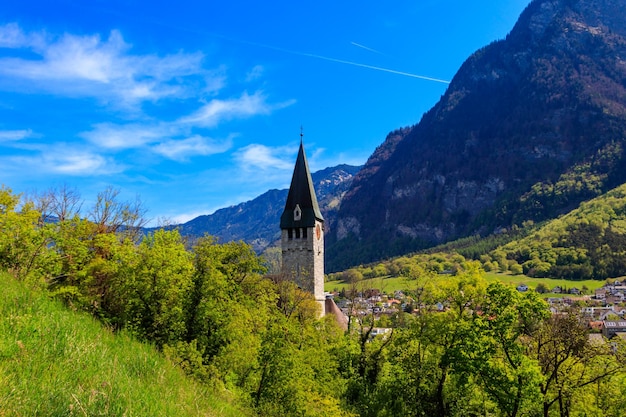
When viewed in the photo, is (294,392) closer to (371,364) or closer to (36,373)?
(371,364)

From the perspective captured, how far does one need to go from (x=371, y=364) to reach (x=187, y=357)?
13.5 meters

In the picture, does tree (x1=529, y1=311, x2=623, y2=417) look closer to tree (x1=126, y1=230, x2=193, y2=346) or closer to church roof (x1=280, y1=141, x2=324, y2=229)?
tree (x1=126, y1=230, x2=193, y2=346)

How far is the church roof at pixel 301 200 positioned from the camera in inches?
1818

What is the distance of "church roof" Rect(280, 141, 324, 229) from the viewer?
4619 cm

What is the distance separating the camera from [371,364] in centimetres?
2633

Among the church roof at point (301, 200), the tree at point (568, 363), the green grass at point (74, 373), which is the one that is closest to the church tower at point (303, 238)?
the church roof at point (301, 200)

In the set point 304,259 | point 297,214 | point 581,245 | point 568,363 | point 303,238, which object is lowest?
point 568,363

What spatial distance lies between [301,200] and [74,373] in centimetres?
4121

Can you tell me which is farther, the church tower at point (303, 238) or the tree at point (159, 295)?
the church tower at point (303, 238)

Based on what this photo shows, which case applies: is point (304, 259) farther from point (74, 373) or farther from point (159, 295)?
point (74, 373)

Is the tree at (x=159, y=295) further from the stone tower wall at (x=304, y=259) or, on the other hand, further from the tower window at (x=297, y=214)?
the tower window at (x=297, y=214)

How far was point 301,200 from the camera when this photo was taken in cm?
4719

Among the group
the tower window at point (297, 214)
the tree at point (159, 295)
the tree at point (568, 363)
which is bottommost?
the tree at point (568, 363)

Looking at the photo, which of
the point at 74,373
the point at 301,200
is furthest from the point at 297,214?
the point at 74,373
